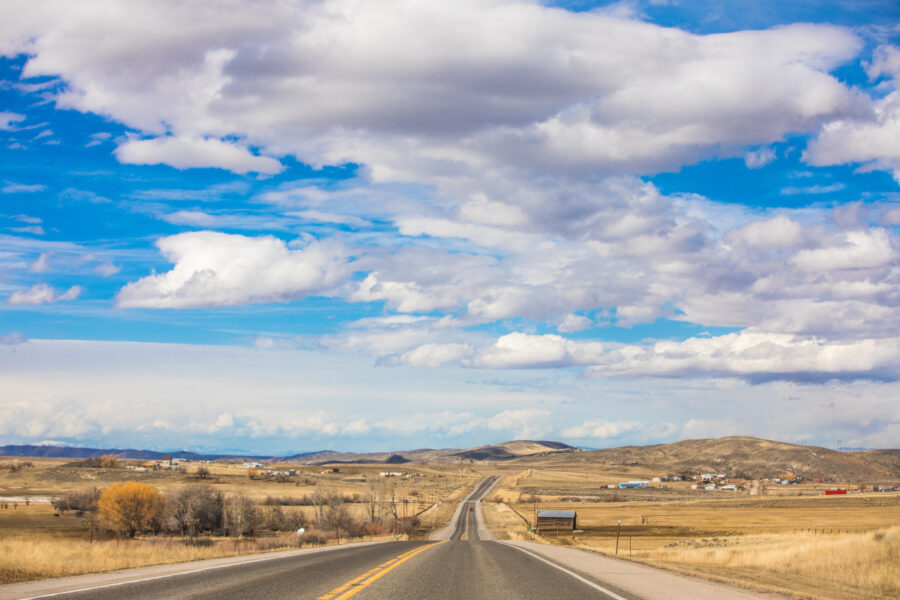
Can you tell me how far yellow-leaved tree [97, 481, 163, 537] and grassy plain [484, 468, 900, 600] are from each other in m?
45.2

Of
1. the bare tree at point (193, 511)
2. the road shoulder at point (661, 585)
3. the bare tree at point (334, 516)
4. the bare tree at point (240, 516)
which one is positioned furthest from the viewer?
the bare tree at point (193, 511)

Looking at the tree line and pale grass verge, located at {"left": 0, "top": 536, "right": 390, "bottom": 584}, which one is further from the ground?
pale grass verge, located at {"left": 0, "top": 536, "right": 390, "bottom": 584}

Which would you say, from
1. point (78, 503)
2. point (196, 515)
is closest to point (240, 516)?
point (196, 515)

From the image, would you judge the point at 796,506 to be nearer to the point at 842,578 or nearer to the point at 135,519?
the point at 135,519

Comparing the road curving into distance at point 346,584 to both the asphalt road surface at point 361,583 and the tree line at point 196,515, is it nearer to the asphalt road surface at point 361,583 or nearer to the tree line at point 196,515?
the asphalt road surface at point 361,583

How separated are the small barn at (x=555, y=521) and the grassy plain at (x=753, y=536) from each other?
95.6 inches

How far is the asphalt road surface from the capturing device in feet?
43.2

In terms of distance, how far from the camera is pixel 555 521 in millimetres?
90688

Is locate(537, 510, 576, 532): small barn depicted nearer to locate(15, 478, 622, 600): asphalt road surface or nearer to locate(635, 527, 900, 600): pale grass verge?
locate(635, 527, 900, 600): pale grass verge

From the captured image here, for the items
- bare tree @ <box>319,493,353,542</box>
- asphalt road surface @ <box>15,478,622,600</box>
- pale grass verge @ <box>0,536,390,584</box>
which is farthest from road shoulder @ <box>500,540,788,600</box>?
bare tree @ <box>319,493,353,542</box>

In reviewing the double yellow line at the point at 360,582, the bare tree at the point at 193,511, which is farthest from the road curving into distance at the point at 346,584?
the bare tree at the point at 193,511

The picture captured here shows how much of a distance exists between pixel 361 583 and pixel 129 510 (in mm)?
87113

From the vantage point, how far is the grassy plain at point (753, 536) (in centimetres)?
2470

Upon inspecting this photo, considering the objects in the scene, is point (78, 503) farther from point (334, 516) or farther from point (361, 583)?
point (361, 583)
